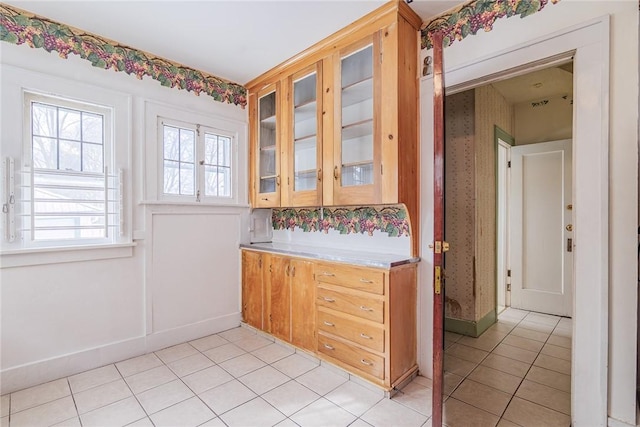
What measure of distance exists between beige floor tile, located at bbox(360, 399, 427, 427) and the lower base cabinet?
0.13 meters

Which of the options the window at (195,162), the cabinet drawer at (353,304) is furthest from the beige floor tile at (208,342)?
the window at (195,162)

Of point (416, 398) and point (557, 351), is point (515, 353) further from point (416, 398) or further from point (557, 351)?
point (416, 398)

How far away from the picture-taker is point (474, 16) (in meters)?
2.06

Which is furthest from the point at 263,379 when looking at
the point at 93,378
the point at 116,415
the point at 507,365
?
the point at 507,365

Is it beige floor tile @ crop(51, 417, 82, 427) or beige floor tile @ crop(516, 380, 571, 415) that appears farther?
beige floor tile @ crop(516, 380, 571, 415)

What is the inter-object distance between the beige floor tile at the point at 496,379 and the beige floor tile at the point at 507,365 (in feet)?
0.21

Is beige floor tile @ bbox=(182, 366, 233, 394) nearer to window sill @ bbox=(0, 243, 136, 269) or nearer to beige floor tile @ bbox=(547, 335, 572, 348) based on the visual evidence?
window sill @ bbox=(0, 243, 136, 269)

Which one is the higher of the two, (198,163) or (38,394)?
(198,163)

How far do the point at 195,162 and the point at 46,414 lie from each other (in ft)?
7.23

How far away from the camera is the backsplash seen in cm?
257

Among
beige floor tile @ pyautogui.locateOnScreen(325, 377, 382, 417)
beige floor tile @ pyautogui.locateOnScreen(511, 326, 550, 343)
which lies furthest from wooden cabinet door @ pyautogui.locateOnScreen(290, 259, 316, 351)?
beige floor tile @ pyautogui.locateOnScreen(511, 326, 550, 343)

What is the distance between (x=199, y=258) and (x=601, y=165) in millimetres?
3214

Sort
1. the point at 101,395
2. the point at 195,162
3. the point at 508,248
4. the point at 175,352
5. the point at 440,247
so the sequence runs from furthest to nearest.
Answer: the point at 508,248 → the point at 195,162 → the point at 175,352 → the point at 101,395 → the point at 440,247

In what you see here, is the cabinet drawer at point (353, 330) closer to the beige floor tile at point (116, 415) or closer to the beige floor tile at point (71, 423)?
the beige floor tile at point (116, 415)
